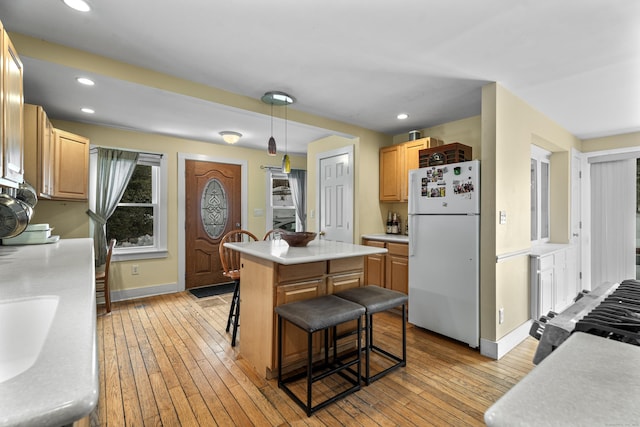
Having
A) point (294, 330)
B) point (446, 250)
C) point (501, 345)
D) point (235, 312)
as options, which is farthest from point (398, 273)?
point (235, 312)

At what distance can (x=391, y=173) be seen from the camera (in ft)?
13.4

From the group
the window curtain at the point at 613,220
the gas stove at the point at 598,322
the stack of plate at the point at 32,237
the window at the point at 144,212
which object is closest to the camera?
the gas stove at the point at 598,322

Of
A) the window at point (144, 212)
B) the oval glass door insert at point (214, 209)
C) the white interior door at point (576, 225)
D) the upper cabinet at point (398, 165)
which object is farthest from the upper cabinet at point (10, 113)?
the white interior door at point (576, 225)

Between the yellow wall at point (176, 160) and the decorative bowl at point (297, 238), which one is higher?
the yellow wall at point (176, 160)

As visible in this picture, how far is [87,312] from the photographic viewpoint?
0.82 m

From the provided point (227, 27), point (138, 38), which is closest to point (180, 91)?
point (138, 38)

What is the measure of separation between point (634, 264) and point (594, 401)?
5.28 meters

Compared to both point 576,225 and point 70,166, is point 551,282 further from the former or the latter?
point 70,166

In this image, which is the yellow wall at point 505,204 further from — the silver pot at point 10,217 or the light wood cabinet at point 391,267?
the silver pot at point 10,217

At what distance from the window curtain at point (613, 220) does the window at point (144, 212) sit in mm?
6324

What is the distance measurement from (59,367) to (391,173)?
3.93 metres

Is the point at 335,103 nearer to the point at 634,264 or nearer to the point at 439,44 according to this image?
the point at 439,44

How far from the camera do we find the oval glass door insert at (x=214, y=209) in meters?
4.82

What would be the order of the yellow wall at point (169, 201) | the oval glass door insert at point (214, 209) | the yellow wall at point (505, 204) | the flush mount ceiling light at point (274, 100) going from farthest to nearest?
the oval glass door insert at point (214, 209) < the yellow wall at point (169, 201) < the flush mount ceiling light at point (274, 100) < the yellow wall at point (505, 204)
